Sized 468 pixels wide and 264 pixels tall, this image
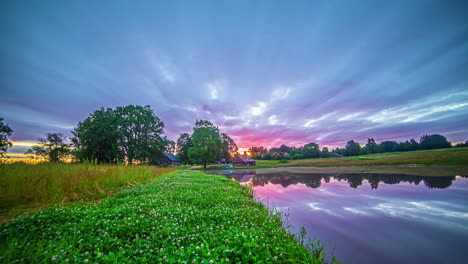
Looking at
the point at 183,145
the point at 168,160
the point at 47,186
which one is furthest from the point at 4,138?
the point at 183,145

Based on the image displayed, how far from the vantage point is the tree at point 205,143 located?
2229 inches

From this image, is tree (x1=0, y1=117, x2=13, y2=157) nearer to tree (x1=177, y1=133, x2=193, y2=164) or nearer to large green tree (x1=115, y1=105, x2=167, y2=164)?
large green tree (x1=115, y1=105, x2=167, y2=164)

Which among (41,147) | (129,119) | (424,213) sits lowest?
(424,213)

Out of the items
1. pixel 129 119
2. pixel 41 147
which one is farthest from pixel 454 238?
pixel 41 147

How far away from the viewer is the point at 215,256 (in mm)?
3365

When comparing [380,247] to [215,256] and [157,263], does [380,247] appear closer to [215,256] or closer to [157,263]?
[215,256]

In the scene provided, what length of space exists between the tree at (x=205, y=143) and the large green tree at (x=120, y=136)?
15176 mm

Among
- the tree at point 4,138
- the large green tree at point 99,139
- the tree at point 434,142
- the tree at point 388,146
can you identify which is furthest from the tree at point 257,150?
the tree at point 4,138

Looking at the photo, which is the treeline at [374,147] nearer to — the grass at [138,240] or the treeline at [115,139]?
the treeline at [115,139]

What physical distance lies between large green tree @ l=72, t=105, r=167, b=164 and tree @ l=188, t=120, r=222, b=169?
15.2m

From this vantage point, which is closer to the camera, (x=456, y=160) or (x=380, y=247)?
(x=380, y=247)

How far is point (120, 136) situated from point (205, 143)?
25.6 meters

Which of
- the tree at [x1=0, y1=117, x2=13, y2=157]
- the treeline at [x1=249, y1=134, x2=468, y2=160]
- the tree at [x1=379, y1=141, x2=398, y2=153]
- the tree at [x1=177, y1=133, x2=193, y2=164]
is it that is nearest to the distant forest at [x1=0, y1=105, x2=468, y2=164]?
the tree at [x1=0, y1=117, x2=13, y2=157]

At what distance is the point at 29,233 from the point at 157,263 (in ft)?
11.8
